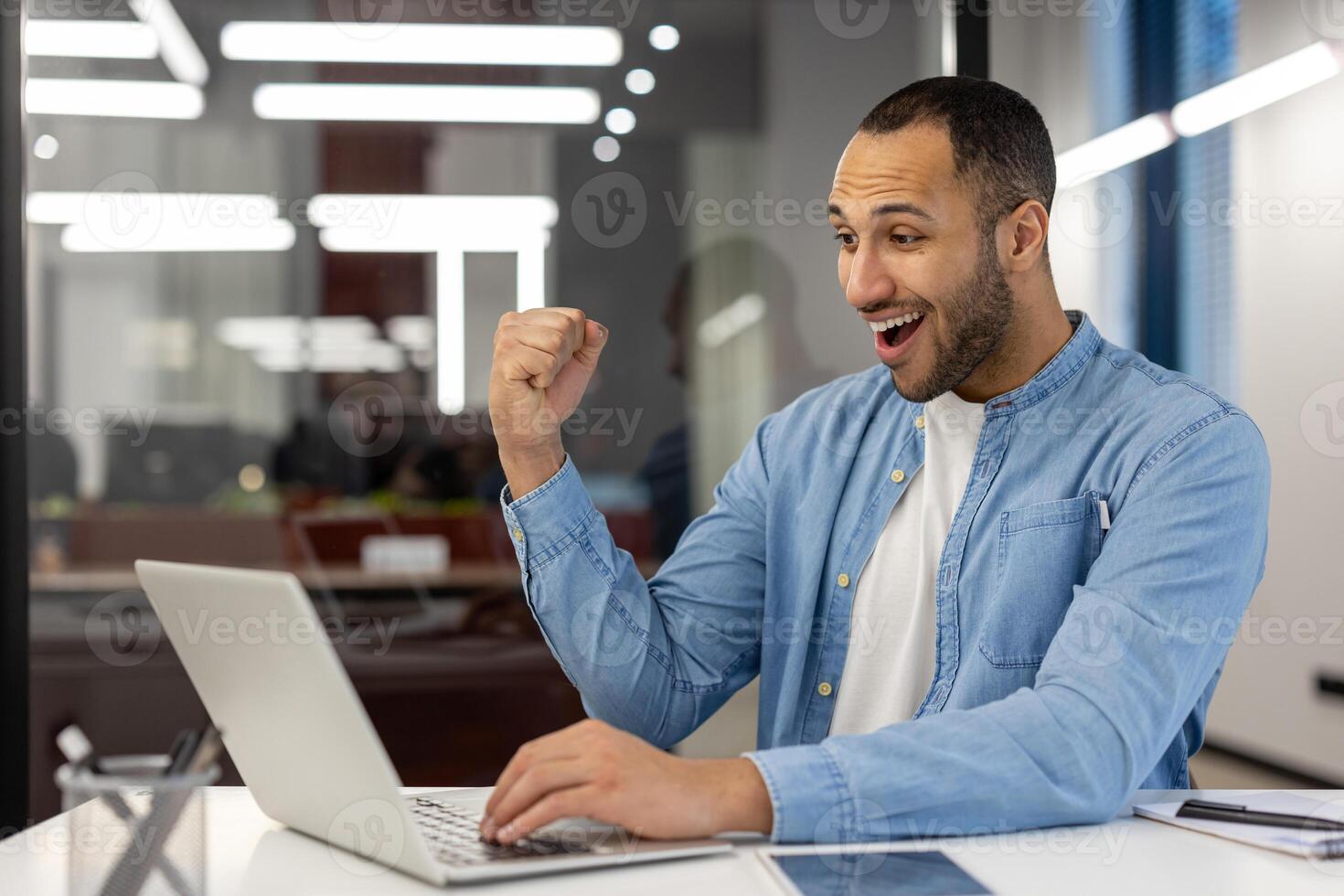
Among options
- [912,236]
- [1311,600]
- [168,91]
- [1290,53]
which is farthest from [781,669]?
[1290,53]

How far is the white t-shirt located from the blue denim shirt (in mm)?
18

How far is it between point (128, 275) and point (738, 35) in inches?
52.9

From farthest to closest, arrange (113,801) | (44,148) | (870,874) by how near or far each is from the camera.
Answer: (44,148) → (870,874) → (113,801)

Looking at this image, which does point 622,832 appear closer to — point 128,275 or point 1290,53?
point 128,275

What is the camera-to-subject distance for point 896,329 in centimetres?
156

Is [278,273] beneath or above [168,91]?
beneath

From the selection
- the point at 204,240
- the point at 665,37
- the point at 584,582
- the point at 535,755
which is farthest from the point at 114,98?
the point at 535,755

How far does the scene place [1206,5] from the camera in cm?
307

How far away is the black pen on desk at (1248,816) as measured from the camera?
1.04 m
